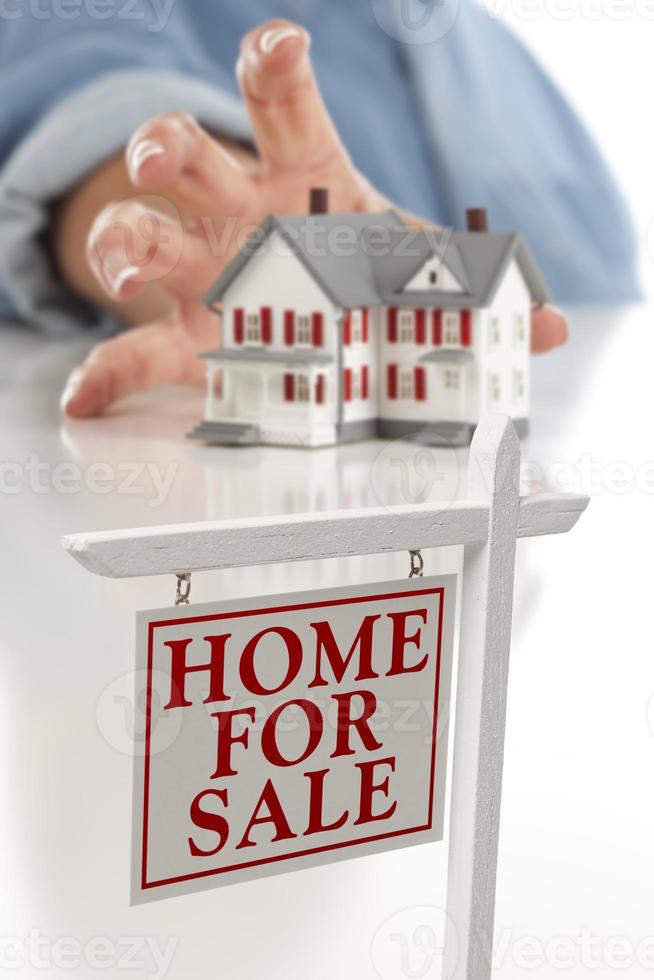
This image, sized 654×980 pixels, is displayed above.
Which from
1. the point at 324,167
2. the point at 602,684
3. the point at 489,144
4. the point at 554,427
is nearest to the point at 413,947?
the point at 602,684

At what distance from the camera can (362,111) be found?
3537 mm

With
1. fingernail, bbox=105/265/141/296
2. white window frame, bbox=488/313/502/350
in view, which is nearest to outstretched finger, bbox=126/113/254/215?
fingernail, bbox=105/265/141/296

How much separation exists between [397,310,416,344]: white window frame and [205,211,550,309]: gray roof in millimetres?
21

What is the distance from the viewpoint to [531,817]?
84 centimetres

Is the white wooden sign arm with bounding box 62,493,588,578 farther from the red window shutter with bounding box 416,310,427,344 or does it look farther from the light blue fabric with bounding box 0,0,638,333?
the light blue fabric with bounding box 0,0,638,333

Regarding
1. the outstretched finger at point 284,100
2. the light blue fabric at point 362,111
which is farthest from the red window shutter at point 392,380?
the light blue fabric at point 362,111

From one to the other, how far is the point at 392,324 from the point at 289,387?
0.58ft

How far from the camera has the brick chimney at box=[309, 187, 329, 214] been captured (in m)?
2.11

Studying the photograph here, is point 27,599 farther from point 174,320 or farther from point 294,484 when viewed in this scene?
point 174,320

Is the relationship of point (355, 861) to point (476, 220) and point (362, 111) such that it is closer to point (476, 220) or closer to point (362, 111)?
point (476, 220)

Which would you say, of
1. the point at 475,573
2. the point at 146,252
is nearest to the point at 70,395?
the point at 146,252

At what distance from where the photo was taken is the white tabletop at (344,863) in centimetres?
71

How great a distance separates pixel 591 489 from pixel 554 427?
47 cm

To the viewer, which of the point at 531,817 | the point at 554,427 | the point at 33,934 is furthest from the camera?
the point at 554,427
